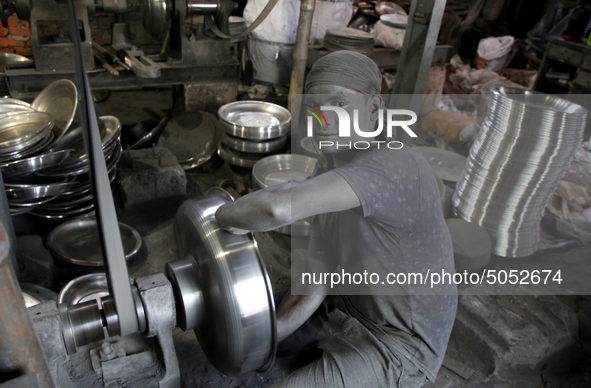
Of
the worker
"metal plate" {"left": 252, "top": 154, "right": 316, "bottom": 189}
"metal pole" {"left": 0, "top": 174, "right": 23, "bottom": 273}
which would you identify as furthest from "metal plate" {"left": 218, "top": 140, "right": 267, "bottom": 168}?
the worker

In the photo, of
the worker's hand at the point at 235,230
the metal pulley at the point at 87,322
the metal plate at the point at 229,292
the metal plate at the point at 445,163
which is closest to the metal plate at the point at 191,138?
the metal plate at the point at 445,163

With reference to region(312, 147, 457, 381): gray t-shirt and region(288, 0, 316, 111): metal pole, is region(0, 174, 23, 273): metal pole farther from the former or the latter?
region(288, 0, 316, 111): metal pole

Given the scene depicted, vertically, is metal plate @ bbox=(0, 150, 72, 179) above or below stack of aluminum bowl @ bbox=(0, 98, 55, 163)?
below

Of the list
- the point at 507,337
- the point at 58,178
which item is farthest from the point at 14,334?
the point at 507,337

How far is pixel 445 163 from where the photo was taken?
3.80 m

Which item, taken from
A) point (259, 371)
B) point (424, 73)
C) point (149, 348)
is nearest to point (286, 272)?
point (259, 371)

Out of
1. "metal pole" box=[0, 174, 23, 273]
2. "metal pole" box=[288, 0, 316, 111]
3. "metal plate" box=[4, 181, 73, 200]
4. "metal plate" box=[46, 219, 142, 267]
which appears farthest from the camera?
"metal pole" box=[288, 0, 316, 111]

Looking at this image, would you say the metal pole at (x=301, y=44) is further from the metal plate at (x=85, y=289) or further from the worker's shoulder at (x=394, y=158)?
the worker's shoulder at (x=394, y=158)

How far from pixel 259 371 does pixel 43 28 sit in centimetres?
567

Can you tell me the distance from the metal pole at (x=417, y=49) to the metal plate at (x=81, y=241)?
2.30 metres

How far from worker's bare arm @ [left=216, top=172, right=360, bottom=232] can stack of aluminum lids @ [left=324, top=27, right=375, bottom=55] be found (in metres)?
3.48

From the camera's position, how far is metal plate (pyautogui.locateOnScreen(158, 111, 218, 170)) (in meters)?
4.11

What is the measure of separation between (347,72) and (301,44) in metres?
3.07

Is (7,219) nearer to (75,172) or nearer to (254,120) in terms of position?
(75,172)
